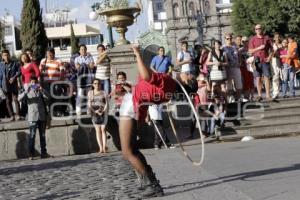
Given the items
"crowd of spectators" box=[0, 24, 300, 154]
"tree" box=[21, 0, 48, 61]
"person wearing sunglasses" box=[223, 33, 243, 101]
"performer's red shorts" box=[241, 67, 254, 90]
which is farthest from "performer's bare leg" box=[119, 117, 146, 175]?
"tree" box=[21, 0, 48, 61]

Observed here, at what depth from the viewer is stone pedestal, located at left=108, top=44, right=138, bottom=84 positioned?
17.5 metres

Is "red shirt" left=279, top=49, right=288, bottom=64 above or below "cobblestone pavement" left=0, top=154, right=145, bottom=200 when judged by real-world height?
above

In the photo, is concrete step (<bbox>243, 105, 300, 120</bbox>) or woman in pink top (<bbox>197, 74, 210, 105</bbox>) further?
concrete step (<bbox>243, 105, 300, 120</bbox>)

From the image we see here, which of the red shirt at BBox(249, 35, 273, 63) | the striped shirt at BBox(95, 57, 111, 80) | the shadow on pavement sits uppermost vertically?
the red shirt at BBox(249, 35, 273, 63)

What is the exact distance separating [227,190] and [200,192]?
0.33m

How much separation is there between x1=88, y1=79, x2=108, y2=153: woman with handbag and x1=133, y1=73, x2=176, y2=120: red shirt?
633 centimetres

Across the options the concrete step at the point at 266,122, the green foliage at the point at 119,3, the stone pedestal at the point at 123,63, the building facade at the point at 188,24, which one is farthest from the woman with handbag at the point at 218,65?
the building facade at the point at 188,24

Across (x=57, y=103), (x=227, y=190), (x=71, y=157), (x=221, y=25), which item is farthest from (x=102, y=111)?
(x=221, y=25)

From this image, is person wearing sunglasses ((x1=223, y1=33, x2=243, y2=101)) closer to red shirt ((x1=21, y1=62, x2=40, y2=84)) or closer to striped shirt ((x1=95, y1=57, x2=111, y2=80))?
striped shirt ((x1=95, y1=57, x2=111, y2=80))

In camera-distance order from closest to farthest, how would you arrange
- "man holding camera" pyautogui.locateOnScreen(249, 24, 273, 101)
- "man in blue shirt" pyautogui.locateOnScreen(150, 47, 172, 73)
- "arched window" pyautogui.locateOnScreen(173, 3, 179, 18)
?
1. "man in blue shirt" pyautogui.locateOnScreen(150, 47, 172, 73)
2. "man holding camera" pyautogui.locateOnScreen(249, 24, 273, 101)
3. "arched window" pyautogui.locateOnScreen(173, 3, 179, 18)

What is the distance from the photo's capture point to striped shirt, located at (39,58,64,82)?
54.1ft

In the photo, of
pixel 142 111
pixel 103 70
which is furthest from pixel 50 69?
pixel 142 111

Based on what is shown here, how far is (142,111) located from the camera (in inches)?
339

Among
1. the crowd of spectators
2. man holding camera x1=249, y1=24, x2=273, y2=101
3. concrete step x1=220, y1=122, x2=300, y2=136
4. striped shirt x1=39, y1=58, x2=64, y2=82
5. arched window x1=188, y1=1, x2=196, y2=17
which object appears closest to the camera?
the crowd of spectators
